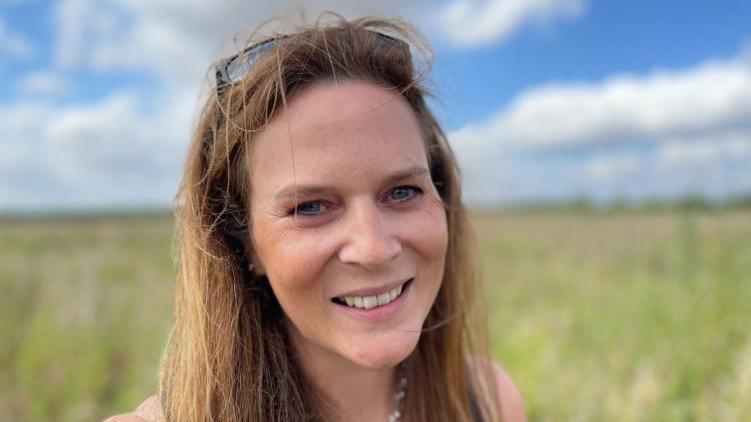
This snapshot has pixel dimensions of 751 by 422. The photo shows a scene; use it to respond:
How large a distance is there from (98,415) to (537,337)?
3.65m

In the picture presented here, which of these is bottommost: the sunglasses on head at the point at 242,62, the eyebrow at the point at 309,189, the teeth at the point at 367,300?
the teeth at the point at 367,300

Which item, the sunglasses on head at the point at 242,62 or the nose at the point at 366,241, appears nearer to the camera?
the nose at the point at 366,241

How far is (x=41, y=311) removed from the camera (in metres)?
5.73

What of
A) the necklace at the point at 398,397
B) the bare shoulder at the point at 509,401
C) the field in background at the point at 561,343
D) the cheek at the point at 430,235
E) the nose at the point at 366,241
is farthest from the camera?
the field in background at the point at 561,343

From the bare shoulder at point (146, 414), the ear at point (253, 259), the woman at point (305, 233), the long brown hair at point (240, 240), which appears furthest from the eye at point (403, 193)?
the bare shoulder at point (146, 414)

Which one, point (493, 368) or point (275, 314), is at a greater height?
point (275, 314)

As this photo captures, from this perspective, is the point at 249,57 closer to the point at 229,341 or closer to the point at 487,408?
the point at 229,341

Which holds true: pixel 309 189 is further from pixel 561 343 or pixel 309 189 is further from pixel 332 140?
pixel 561 343

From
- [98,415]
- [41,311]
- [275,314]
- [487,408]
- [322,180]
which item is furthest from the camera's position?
[41,311]

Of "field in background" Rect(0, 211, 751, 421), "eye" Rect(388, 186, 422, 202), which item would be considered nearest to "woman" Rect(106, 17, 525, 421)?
"eye" Rect(388, 186, 422, 202)

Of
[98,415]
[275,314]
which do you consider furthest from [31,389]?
[275,314]

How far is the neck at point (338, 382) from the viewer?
1535 mm

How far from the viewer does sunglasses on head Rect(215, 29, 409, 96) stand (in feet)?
4.70

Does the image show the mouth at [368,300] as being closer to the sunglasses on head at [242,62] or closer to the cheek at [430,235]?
the cheek at [430,235]
